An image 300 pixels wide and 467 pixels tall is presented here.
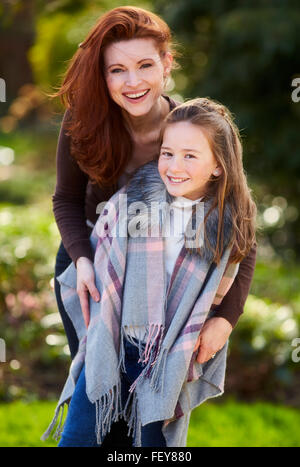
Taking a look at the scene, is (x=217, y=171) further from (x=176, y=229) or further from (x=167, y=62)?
(x=167, y=62)

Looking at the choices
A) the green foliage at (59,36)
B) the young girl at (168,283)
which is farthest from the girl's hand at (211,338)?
the green foliage at (59,36)

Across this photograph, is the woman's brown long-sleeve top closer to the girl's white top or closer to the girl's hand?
the girl's hand

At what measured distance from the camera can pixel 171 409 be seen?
1.86 m

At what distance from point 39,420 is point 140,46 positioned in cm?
205

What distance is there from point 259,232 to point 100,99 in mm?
757

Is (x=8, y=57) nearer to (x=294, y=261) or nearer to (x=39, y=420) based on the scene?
(x=294, y=261)

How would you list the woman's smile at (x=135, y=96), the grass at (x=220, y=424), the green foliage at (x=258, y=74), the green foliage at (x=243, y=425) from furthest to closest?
the green foliage at (x=258, y=74) < the green foliage at (x=243, y=425) < the grass at (x=220, y=424) < the woman's smile at (x=135, y=96)

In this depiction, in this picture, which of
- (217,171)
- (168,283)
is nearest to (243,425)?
(168,283)

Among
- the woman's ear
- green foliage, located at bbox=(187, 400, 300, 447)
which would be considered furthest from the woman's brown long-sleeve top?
green foliage, located at bbox=(187, 400, 300, 447)

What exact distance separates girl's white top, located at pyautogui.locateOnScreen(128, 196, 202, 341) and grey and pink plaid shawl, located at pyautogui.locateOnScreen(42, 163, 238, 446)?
0.09 ft

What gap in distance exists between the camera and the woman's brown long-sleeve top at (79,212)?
6.70 feet

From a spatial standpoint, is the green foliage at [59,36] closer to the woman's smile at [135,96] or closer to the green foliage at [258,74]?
the green foliage at [258,74]

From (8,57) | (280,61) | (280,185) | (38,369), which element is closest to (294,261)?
(280,185)

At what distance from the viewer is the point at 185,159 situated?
6.21ft
